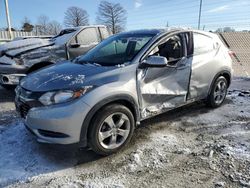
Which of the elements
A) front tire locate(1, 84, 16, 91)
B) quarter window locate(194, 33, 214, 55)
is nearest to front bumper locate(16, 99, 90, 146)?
quarter window locate(194, 33, 214, 55)

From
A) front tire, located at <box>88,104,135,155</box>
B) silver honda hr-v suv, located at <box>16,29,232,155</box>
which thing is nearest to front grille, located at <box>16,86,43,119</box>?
silver honda hr-v suv, located at <box>16,29,232,155</box>

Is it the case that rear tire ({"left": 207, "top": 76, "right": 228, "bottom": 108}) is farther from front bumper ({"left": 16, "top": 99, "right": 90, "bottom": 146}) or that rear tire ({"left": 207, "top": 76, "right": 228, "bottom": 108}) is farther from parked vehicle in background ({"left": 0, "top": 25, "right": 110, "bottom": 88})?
parked vehicle in background ({"left": 0, "top": 25, "right": 110, "bottom": 88})

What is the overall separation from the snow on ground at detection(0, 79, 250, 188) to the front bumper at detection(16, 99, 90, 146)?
0.17m

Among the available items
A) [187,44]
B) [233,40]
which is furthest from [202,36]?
[233,40]

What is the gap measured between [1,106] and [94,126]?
347cm

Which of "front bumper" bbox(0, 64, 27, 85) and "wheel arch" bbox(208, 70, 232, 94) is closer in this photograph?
"wheel arch" bbox(208, 70, 232, 94)

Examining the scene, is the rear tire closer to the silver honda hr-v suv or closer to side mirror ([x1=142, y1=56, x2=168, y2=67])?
the silver honda hr-v suv

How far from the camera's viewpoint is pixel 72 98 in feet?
11.5

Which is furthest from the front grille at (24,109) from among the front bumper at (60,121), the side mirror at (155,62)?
the side mirror at (155,62)

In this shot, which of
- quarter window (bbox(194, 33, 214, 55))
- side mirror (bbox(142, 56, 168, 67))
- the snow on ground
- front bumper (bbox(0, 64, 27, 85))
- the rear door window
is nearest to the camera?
the snow on ground

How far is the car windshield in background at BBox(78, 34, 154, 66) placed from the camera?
173 inches

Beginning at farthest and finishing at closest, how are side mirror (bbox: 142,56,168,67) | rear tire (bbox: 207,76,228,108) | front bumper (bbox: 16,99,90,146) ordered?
rear tire (bbox: 207,76,228,108) < side mirror (bbox: 142,56,168,67) < front bumper (bbox: 16,99,90,146)

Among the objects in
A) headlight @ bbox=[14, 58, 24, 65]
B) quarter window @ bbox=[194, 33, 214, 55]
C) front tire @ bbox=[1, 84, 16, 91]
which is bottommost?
front tire @ bbox=[1, 84, 16, 91]

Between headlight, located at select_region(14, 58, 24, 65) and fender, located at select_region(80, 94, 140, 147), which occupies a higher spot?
headlight, located at select_region(14, 58, 24, 65)
